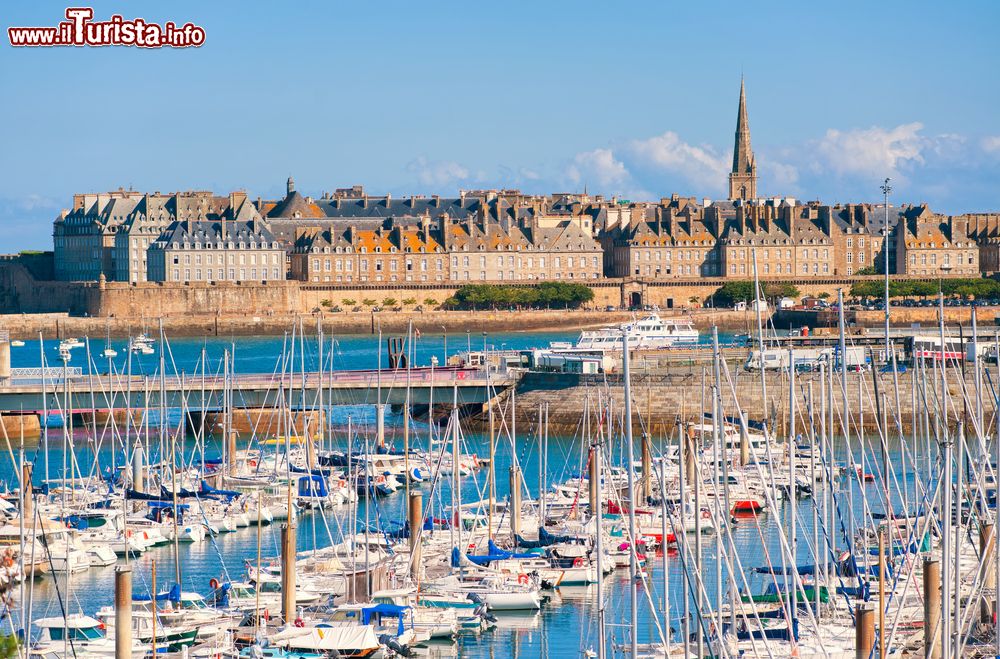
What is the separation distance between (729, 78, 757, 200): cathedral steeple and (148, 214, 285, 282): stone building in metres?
39.4

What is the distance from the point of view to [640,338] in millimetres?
52469

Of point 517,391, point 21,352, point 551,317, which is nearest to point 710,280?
point 551,317

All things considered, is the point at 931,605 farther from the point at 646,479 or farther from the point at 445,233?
the point at 445,233

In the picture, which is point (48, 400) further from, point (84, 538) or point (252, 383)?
point (84, 538)

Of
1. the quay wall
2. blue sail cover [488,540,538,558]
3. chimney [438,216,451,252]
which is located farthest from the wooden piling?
chimney [438,216,451,252]

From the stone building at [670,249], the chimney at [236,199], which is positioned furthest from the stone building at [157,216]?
the stone building at [670,249]

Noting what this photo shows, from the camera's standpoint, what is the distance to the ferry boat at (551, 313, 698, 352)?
163ft

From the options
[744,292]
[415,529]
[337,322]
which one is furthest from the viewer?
[744,292]

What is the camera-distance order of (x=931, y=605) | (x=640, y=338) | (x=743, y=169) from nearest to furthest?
1. (x=931, y=605)
2. (x=640, y=338)
3. (x=743, y=169)

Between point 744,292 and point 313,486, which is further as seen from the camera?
point 744,292

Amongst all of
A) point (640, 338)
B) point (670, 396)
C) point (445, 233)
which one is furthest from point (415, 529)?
point (445, 233)

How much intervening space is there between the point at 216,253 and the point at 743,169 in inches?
1703

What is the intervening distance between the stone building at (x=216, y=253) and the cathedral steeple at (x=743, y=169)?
129 ft

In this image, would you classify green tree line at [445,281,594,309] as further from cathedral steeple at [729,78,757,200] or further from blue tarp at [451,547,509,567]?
blue tarp at [451,547,509,567]
